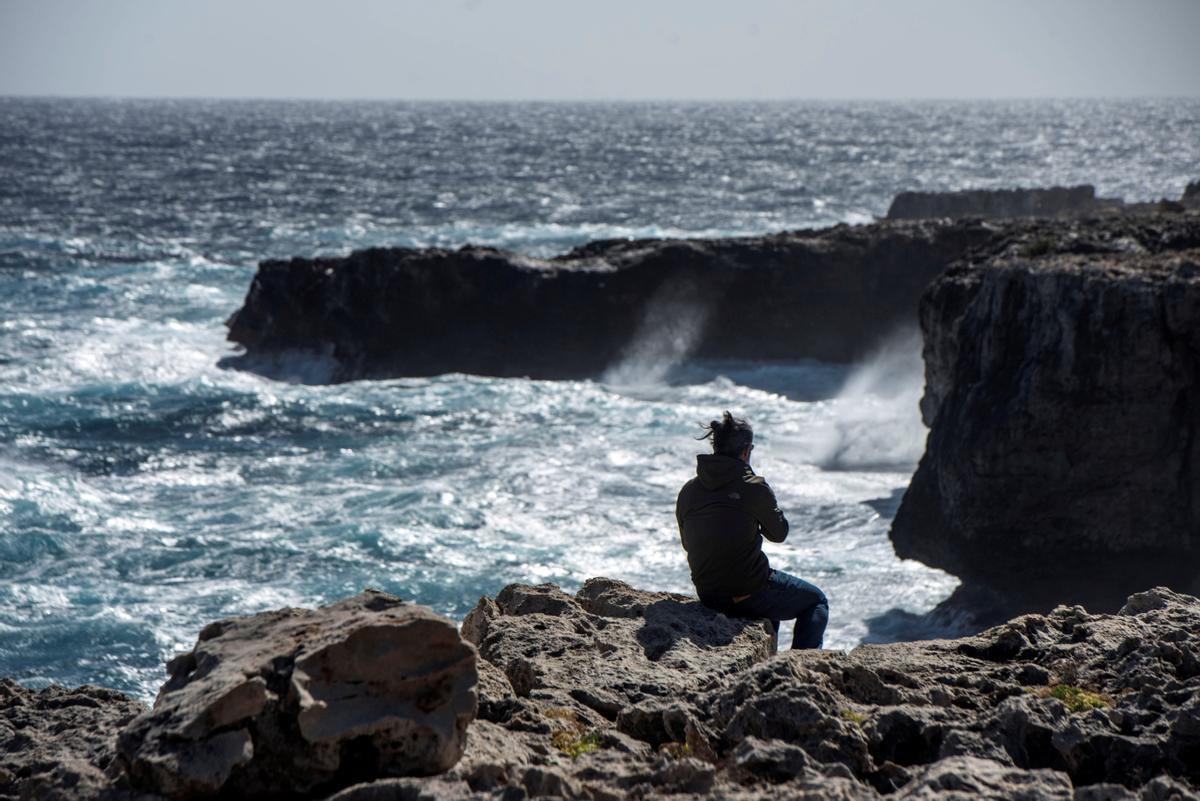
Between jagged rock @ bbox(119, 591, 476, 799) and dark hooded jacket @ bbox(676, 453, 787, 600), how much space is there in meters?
2.47

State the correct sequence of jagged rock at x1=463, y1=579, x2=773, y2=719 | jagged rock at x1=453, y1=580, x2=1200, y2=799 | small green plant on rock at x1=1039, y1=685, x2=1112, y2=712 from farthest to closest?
jagged rock at x1=463, y1=579, x2=773, y2=719 → small green plant on rock at x1=1039, y1=685, x2=1112, y2=712 → jagged rock at x1=453, y1=580, x2=1200, y2=799

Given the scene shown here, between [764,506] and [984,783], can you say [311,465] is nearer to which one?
[764,506]

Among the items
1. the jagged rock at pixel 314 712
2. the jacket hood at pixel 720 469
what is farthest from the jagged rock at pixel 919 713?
the jacket hood at pixel 720 469

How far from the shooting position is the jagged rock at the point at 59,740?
4.43 meters

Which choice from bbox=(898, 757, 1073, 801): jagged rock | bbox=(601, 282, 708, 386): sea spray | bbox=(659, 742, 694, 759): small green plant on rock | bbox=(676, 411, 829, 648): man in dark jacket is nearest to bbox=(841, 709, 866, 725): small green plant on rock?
bbox=(898, 757, 1073, 801): jagged rock

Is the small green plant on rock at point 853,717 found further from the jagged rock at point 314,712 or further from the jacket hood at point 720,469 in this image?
the jacket hood at point 720,469

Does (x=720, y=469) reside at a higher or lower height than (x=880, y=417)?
higher

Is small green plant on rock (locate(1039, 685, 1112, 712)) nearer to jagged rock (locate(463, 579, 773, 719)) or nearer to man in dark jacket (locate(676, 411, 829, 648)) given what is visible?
jagged rock (locate(463, 579, 773, 719))

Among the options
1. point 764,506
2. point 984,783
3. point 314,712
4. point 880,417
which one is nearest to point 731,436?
point 764,506

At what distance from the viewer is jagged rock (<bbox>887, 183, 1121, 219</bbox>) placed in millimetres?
41844

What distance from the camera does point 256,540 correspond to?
15.0 metres

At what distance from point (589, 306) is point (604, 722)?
21391 mm

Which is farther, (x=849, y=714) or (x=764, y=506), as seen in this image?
(x=764, y=506)

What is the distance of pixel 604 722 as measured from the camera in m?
5.04
